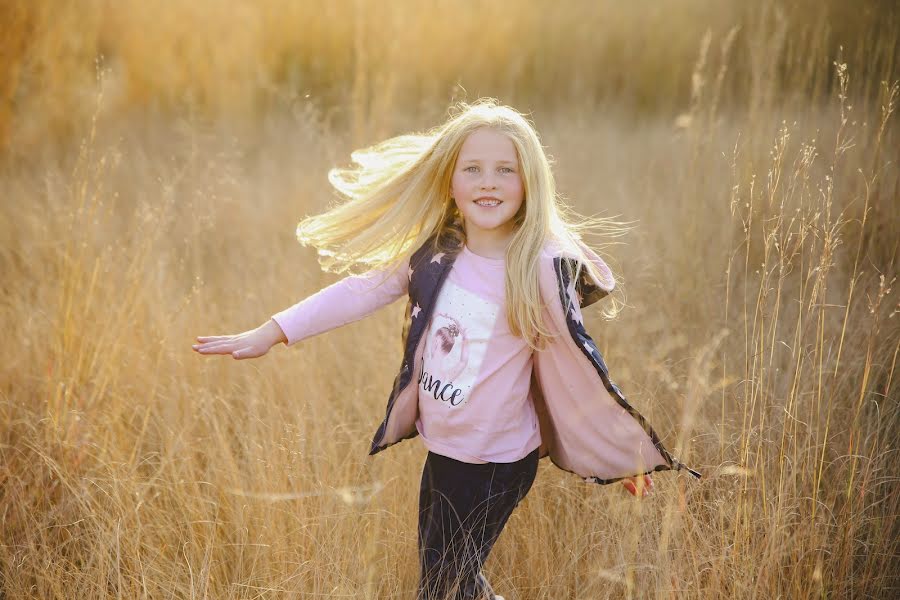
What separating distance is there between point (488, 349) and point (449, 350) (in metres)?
0.09

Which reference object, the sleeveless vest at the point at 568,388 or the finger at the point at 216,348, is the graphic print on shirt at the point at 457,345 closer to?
the sleeveless vest at the point at 568,388

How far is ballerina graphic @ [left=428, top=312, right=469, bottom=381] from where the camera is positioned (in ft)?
5.69

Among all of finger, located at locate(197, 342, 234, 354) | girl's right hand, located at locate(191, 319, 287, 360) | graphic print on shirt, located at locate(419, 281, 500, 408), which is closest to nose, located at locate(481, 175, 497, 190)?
graphic print on shirt, located at locate(419, 281, 500, 408)

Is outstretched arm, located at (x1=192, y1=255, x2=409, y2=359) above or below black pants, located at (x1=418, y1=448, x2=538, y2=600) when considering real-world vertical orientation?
above

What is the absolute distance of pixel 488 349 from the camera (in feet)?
5.68

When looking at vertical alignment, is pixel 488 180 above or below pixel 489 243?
above

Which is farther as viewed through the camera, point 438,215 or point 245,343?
point 438,215

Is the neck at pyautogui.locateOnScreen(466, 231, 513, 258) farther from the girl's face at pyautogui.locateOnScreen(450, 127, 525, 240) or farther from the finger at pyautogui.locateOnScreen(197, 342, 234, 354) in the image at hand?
the finger at pyautogui.locateOnScreen(197, 342, 234, 354)

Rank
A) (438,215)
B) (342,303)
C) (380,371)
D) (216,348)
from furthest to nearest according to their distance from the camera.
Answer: (380,371)
(438,215)
(342,303)
(216,348)

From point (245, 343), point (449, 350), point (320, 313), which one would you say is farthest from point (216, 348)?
point (449, 350)

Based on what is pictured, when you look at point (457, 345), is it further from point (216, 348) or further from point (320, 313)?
point (216, 348)

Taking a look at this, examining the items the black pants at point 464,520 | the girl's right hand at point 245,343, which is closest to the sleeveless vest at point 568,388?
the black pants at point 464,520

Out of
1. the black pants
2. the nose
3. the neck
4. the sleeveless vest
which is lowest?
the black pants

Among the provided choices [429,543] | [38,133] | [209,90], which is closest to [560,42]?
[209,90]
